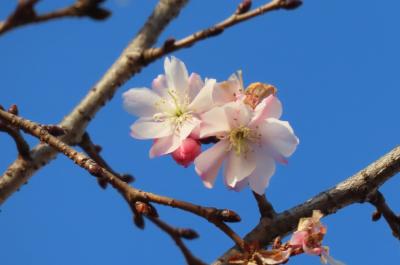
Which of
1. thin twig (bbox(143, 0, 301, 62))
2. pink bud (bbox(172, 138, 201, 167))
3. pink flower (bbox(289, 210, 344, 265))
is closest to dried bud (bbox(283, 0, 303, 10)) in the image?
thin twig (bbox(143, 0, 301, 62))

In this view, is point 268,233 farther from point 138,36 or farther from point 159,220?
point 138,36

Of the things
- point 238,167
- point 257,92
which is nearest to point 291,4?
point 257,92

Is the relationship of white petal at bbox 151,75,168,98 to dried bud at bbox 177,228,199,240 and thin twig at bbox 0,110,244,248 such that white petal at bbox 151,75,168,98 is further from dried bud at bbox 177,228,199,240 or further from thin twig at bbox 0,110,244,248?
dried bud at bbox 177,228,199,240

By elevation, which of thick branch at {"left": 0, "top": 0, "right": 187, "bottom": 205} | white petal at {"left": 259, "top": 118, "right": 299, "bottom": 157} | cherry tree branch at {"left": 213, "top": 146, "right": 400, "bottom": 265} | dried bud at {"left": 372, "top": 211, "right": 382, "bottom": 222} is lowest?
dried bud at {"left": 372, "top": 211, "right": 382, "bottom": 222}

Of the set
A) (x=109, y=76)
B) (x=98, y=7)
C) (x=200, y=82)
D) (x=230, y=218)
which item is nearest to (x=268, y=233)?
(x=230, y=218)

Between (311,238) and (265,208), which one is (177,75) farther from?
(311,238)

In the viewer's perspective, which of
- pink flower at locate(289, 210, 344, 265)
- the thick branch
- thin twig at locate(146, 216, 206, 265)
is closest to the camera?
thin twig at locate(146, 216, 206, 265)
